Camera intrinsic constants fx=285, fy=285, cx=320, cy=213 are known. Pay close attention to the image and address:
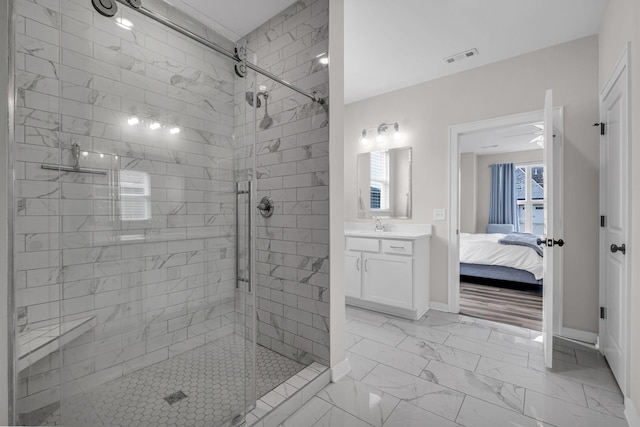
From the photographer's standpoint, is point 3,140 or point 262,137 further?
point 262,137

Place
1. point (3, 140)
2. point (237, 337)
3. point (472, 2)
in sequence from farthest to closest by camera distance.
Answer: point (472, 2), point (237, 337), point (3, 140)

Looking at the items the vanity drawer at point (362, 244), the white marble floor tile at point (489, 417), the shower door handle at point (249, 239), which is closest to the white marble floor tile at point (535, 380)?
the white marble floor tile at point (489, 417)

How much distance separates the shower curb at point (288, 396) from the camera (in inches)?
58.7

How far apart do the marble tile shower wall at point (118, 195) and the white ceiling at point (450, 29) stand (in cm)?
147

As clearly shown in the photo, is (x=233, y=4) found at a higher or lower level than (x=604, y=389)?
higher

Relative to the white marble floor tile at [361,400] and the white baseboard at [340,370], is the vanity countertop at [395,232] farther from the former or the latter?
the white marble floor tile at [361,400]

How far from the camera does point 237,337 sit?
5.24 ft

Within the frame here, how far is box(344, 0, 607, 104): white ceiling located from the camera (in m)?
2.18

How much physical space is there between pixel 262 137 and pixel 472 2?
6.22 ft

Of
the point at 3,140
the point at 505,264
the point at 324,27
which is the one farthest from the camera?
the point at 505,264

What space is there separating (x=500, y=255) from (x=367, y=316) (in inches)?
91.5

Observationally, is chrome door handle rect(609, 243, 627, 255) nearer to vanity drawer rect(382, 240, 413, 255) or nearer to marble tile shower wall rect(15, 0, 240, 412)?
vanity drawer rect(382, 240, 413, 255)

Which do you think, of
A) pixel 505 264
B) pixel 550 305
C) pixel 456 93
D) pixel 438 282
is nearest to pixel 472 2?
pixel 456 93

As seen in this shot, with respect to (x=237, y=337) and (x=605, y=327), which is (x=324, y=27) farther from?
(x=605, y=327)
